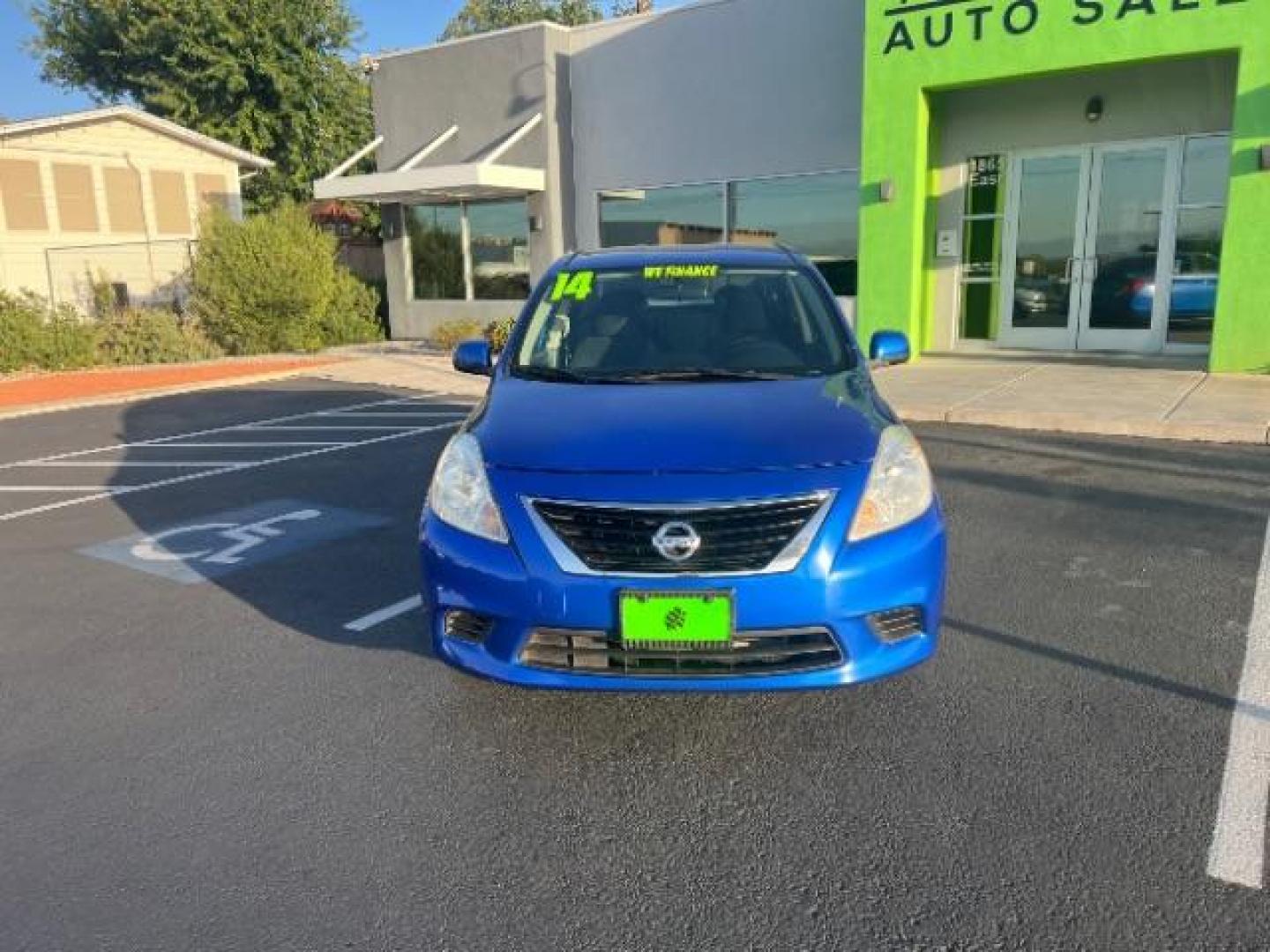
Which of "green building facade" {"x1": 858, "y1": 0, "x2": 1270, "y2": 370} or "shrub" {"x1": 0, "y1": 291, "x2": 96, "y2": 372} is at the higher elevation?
"green building facade" {"x1": 858, "y1": 0, "x2": 1270, "y2": 370}

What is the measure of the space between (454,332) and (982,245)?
925cm

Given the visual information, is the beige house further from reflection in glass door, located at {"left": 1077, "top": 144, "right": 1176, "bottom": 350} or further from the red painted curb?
reflection in glass door, located at {"left": 1077, "top": 144, "right": 1176, "bottom": 350}

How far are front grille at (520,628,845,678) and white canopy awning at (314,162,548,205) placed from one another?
45.4 ft

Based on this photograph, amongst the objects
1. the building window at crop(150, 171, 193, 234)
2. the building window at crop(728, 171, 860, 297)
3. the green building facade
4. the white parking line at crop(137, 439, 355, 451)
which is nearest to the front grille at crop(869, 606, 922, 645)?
the white parking line at crop(137, 439, 355, 451)

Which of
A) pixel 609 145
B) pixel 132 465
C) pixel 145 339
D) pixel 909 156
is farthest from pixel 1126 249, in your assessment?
pixel 145 339

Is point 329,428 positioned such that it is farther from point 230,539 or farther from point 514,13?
point 514,13

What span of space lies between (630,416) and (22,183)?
77.0ft

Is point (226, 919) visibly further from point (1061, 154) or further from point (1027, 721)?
point (1061, 154)

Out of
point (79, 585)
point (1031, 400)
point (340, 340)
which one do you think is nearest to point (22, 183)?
point (340, 340)

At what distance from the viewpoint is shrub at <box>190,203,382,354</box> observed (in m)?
17.3

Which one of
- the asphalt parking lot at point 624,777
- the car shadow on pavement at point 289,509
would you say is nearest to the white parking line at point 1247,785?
the asphalt parking lot at point 624,777

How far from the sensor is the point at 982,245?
12.9 metres

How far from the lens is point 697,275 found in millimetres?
4484

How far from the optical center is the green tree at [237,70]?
25516 millimetres
